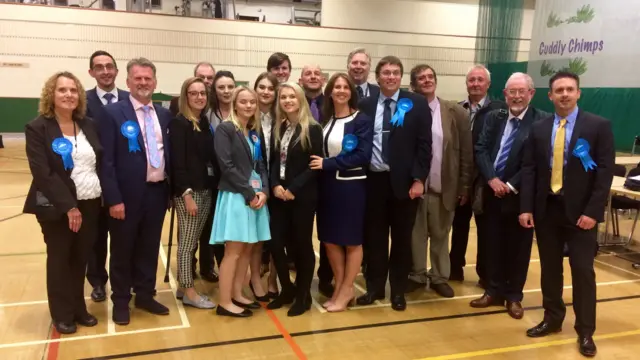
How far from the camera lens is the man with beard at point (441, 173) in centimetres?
369

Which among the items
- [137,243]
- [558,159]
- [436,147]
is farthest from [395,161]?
[137,243]

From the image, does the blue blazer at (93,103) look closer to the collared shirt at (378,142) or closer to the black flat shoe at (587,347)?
the collared shirt at (378,142)

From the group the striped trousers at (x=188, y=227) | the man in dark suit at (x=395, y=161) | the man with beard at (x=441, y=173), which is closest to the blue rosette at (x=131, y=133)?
the striped trousers at (x=188, y=227)

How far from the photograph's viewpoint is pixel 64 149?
9.40ft

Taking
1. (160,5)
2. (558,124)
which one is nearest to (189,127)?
(558,124)

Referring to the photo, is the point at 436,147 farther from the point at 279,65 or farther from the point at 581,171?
the point at 279,65

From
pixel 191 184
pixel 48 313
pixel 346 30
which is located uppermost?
pixel 346 30

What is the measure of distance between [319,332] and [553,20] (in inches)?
386

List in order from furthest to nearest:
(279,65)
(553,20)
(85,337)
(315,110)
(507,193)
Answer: (553,20) → (279,65) → (315,110) → (507,193) → (85,337)

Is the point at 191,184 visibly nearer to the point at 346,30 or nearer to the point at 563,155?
the point at 563,155

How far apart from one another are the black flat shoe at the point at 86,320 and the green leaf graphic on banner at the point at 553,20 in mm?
10429

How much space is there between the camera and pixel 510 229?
11.5 feet

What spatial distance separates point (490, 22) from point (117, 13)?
10.2 m

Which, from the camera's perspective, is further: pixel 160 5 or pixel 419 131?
pixel 160 5
